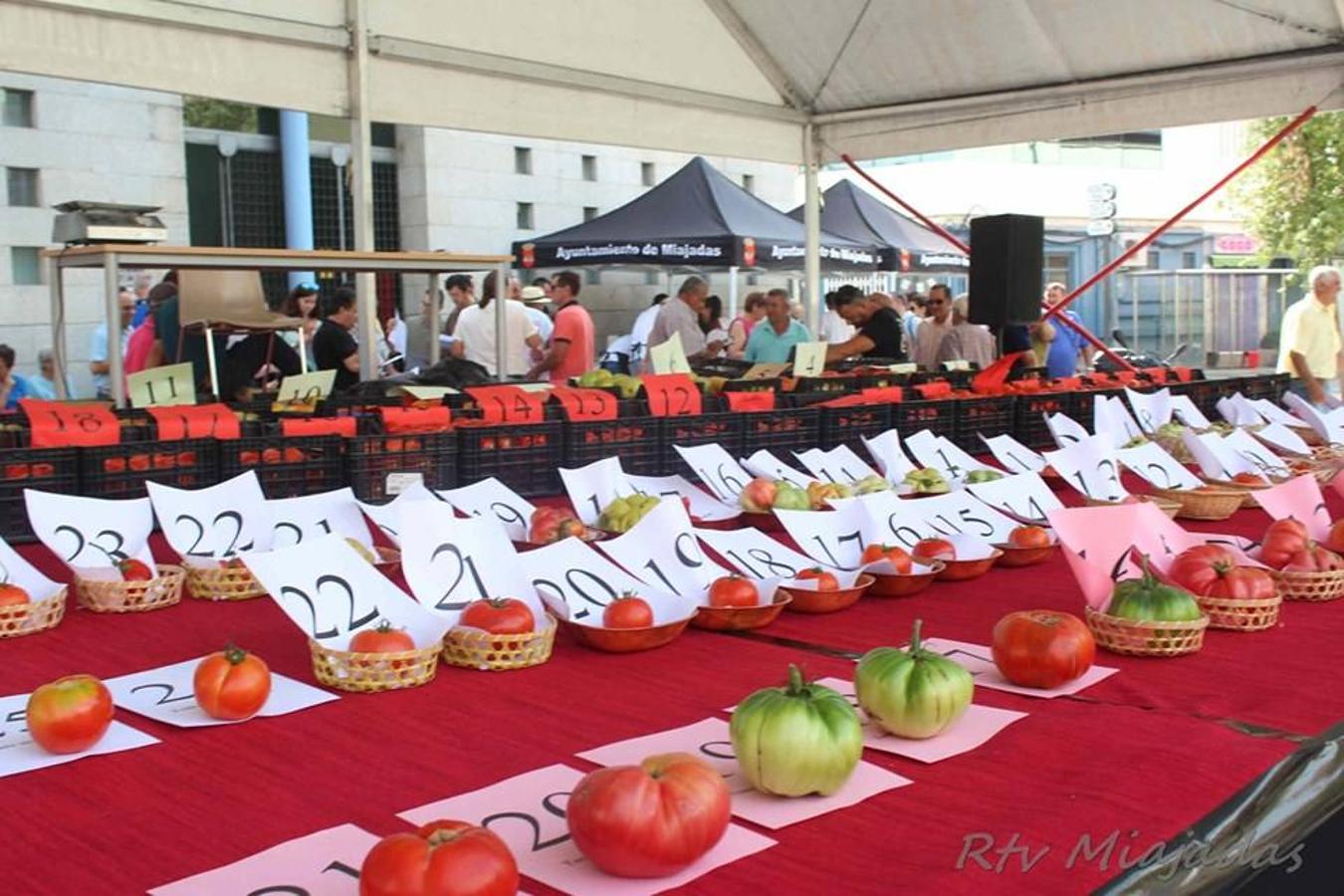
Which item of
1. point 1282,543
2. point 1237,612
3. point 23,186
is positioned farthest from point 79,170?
point 1237,612

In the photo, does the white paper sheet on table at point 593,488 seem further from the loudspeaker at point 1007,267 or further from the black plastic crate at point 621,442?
the loudspeaker at point 1007,267

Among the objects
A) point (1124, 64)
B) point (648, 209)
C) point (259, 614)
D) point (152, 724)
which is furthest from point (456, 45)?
point (648, 209)

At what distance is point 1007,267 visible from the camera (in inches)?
256

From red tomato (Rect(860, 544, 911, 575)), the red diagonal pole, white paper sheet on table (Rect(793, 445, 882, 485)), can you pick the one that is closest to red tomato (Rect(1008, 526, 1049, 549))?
red tomato (Rect(860, 544, 911, 575))

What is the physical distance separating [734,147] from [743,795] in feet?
21.6

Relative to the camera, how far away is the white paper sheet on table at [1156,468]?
339cm

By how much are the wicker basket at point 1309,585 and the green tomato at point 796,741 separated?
4.43ft

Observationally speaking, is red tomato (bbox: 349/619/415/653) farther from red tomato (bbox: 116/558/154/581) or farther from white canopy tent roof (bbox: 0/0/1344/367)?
white canopy tent roof (bbox: 0/0/1344/367)

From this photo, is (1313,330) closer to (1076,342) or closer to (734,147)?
(1076,342)

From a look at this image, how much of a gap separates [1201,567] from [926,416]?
227 centimetres

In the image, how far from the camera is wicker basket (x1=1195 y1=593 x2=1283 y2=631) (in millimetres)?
2152

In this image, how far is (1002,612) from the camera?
92.4 inches

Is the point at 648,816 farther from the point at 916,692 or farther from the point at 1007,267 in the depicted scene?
the point at 1007,267

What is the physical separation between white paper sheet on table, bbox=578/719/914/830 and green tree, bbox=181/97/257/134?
12961mm
